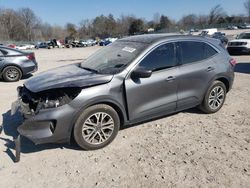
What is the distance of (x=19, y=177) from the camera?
12.0 ft

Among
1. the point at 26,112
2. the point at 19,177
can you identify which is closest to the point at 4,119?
the point at 26,112

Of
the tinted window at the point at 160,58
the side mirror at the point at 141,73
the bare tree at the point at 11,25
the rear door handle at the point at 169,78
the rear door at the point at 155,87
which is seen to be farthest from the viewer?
the bare tree at the point at 11,25

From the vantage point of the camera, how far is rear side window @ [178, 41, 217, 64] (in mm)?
5180

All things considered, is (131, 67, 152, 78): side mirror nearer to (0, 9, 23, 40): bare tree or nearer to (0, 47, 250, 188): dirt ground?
(0, 47, 250, 188): dirt ground

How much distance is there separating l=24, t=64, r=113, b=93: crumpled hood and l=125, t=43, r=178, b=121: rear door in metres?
0.48

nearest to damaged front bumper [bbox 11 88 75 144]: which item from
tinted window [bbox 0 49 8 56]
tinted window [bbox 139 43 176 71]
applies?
tinted window [bbox 139 43 176 71]

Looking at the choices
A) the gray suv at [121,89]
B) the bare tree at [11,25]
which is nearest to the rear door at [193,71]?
the gray suv at [121,89]

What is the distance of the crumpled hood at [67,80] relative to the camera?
4.19 meters

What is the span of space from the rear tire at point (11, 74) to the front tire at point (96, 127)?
708 cm

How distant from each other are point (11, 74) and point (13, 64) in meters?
0.37

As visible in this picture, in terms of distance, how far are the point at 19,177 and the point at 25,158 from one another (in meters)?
0.48

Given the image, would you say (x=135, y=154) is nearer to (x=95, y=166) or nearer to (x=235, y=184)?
(x=95, y=166)

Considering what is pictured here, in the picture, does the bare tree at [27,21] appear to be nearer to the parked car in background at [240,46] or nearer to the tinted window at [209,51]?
the parked car in background at [240,46]

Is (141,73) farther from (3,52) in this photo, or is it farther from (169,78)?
(3,52)
